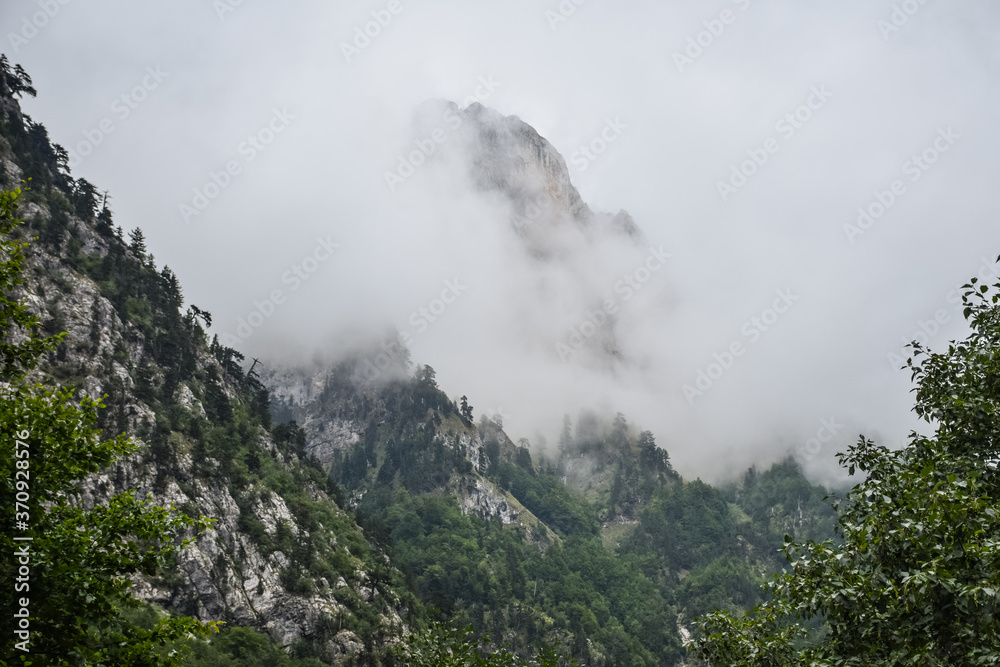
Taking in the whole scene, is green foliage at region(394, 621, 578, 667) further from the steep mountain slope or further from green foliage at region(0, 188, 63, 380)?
the steep mountain slope

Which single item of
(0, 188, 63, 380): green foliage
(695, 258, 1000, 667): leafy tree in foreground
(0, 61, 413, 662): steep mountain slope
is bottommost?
(695, 258, 1000, 667): leafy tree in foreground

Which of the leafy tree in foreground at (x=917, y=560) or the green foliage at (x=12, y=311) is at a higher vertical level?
the green foliage at (x=12, y=311)

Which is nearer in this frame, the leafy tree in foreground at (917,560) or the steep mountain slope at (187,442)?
the leafy tree in foreground at (917,560)

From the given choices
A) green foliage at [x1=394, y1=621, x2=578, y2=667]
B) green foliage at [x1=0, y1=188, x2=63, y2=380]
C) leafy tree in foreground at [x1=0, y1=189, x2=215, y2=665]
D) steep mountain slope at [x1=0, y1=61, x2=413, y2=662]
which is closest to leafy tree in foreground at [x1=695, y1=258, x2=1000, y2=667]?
green foliage at [x1=394, y1=621, x2=578, y2=667]

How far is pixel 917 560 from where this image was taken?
47.3 feet

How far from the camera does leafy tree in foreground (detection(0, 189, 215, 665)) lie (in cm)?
1472

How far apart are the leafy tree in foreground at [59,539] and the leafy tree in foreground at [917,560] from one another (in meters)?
15.9

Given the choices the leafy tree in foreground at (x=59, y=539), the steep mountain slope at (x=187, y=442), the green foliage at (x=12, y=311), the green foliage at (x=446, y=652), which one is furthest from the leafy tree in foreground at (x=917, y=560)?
the steep mountain slope at (x=187, y=442)

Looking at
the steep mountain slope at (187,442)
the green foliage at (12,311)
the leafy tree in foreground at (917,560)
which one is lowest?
the leafy tree in foreground at (917,560)

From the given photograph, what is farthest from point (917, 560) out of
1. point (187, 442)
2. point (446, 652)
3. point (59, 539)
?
point (187, 442)

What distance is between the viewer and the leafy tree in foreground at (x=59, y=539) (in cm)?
1472

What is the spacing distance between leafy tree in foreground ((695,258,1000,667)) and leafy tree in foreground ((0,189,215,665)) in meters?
15.9

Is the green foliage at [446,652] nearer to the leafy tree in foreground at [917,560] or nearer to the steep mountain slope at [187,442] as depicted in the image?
the leafy tree in foreground at [917,560]

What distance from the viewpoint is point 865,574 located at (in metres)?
15.1
